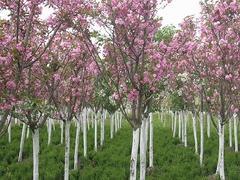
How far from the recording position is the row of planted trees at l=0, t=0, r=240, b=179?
7.60 meters

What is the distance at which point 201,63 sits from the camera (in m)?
12.8

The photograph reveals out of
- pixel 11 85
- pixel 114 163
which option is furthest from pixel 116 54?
pixel 114 163

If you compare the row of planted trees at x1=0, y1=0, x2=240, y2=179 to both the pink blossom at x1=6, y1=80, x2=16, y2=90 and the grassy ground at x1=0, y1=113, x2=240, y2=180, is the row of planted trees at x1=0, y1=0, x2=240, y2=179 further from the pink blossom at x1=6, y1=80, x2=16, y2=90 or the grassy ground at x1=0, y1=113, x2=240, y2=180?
the grassy ground at x1=0, y1=113, x2=240, y2=180

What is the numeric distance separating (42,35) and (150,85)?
2979 mm

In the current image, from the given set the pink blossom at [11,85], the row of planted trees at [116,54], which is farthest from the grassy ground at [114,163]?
the pink blossom at [11,85]

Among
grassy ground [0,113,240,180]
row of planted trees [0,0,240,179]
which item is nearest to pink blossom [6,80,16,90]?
row of planted trees [0,0,240,179]

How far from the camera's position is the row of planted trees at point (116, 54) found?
760 centimetres

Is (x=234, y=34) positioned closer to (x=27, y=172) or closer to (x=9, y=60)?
(x=9, y=60)

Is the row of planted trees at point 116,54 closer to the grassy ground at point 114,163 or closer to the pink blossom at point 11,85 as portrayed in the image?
the pink blossom at point 11,85

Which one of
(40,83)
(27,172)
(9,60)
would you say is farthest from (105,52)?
(27,172)

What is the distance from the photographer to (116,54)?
991 centimetres

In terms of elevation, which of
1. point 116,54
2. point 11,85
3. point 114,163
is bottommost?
point 114,163

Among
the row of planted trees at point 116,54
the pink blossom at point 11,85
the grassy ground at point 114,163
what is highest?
the row of planted trees at point 116,54

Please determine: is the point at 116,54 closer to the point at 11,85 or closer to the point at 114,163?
the point at 11,85
